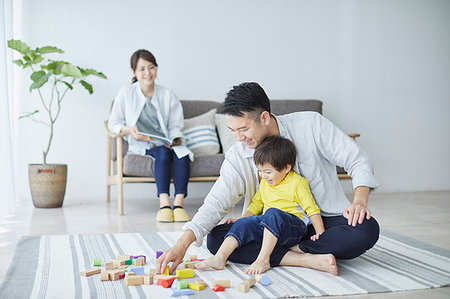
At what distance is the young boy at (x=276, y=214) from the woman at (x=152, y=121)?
151 centimetres

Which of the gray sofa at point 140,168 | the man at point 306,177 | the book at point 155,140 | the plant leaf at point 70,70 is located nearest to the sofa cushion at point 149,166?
the gray sofa at point 140,168

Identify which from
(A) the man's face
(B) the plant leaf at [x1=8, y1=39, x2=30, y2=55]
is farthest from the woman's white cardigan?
(A) the man's face

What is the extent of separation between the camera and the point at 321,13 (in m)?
5.00

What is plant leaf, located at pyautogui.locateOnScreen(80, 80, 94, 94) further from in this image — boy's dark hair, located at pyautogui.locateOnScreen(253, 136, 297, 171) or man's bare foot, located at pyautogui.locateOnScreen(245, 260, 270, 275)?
man's bare foot, located at pyautogui.locateOnScreen(245, 260, 270, 275)

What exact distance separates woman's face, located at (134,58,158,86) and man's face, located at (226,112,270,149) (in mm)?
1854

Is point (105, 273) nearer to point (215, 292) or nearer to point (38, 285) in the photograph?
point (38, 285)

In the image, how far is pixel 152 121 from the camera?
3.80m

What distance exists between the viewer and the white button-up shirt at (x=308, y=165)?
1.92 metres

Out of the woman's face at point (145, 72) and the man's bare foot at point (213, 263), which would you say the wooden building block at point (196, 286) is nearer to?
the man's bare foot at point (213, 263)

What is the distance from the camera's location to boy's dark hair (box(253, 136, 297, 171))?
1900 mm

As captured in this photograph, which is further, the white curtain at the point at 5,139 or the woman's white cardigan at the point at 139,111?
the woman's white cardigan at the point at 139,111

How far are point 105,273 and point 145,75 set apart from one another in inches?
84.4

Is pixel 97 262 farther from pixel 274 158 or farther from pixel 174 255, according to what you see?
pixel 274 158

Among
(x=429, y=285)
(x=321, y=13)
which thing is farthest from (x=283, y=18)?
(x=429, y=285)
